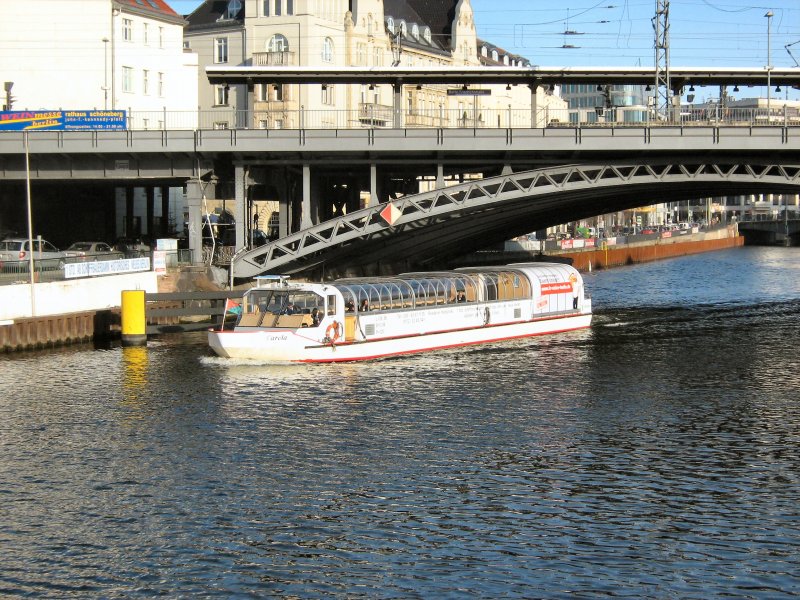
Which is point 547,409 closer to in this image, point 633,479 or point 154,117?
point 633,479

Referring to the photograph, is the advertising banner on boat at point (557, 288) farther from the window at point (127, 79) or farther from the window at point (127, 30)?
the window at point (127, 30)

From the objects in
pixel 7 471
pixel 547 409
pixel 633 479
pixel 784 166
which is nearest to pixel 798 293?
pixel 784 166

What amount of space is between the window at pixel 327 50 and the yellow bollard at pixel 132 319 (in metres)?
65.6

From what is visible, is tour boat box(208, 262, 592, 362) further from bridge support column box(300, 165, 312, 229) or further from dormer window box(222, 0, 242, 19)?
dormer window box(222, 0, 242, 19)

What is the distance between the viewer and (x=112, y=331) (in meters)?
64.9

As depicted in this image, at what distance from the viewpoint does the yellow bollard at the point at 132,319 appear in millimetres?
61844

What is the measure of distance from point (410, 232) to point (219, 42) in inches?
2235

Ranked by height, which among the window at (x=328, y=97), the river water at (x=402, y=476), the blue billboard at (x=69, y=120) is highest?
the window at (x=328, y=97)

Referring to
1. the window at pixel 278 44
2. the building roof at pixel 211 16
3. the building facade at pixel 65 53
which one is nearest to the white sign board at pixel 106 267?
the building facade at pixel 65 53

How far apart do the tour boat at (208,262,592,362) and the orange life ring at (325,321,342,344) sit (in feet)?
0.15

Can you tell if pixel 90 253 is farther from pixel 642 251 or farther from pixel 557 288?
pixel 642 251

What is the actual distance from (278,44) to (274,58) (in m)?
2.11

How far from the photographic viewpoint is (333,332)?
5606cm

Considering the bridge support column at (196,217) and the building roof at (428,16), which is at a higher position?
the building roof at (428,16)
